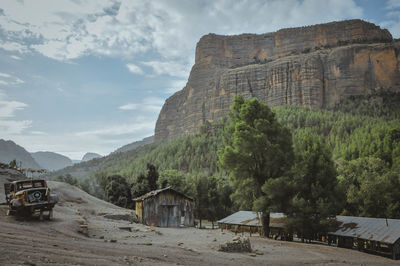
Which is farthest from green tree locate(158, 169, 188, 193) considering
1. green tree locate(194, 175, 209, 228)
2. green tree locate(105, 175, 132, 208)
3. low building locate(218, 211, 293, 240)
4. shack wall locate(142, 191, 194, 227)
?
shack wall locate(142, 191, 194, 227)

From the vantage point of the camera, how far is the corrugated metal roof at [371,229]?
22312 millimetres

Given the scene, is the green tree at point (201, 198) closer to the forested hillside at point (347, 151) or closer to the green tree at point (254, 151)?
the forested hillside at point (347, 151)

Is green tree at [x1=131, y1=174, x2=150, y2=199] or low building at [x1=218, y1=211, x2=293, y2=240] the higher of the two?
green tree at [x1=131, y1=174, x2=150, y2=199]

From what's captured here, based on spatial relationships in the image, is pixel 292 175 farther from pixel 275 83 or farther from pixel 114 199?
pixel 275 83

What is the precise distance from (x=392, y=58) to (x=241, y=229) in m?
127

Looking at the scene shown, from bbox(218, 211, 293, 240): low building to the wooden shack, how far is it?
496 centimetres

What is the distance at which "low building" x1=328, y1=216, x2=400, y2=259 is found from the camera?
71.7 ft

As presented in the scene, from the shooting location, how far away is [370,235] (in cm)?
2367

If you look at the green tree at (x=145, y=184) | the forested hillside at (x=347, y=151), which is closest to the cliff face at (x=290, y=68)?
the forested hillside at (x=347, y=151)

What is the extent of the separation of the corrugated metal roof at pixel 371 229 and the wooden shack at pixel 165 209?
16362 millimetres

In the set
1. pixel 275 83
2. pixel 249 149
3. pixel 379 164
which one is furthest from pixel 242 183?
pixel 275 83

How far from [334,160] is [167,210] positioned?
4052 cm

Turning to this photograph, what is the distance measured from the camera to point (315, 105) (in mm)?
134750

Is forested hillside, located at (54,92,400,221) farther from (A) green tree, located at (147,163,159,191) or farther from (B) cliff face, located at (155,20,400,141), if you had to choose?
(B) cliff face, located at (155,20,400,141)
